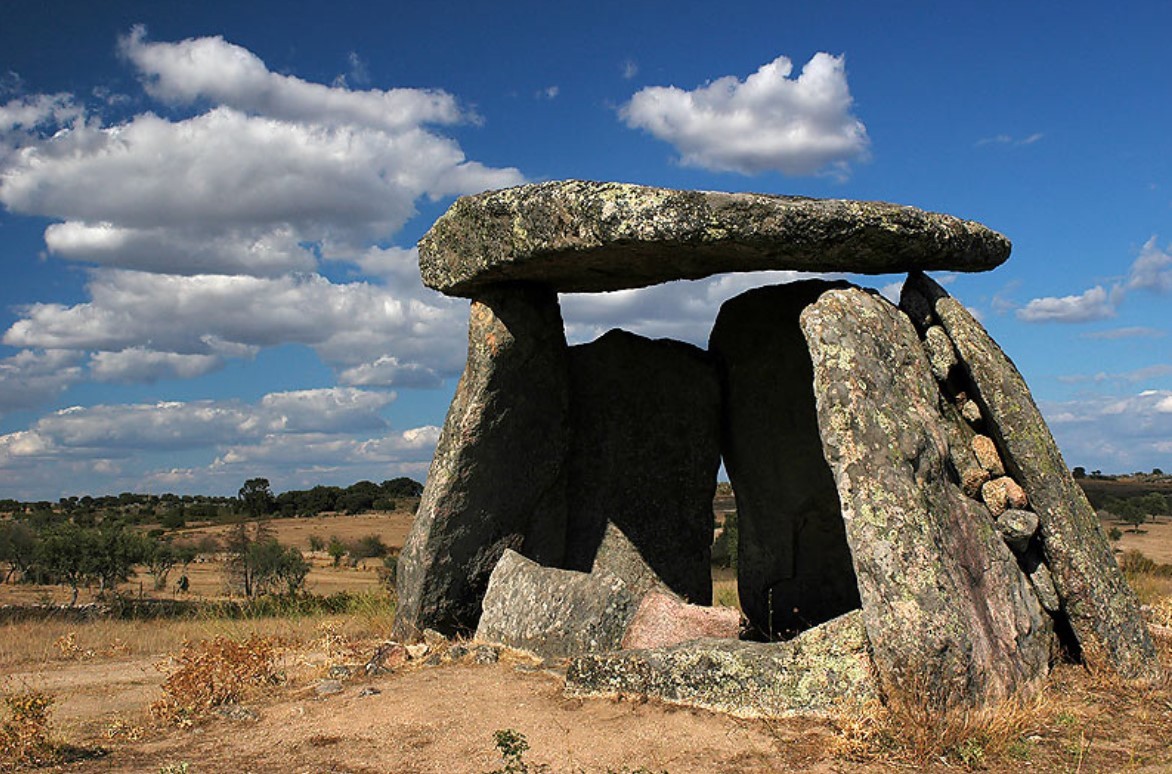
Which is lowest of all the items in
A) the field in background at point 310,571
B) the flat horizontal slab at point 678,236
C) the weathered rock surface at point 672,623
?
the field in background at point 310,571

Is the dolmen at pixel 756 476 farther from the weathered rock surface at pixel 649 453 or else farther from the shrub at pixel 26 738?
the shrub at pixel 26 738

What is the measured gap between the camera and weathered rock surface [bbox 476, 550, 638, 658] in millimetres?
8156

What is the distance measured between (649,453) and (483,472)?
206 centimetres

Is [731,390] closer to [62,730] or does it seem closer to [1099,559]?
[1099,559]

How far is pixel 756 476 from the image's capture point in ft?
35.5

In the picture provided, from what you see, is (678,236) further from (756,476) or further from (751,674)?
(756,476)

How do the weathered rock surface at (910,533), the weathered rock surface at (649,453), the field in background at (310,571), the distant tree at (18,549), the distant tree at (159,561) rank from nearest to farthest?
the weathered rock surface at (910,533), the weathered rock surface at (649,453), the field in background at (310,571), the distant tree at (159,561), the distant tree at (18,549)

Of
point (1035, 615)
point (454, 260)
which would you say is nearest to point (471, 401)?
point (454, 260)

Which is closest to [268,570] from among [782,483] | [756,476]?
[756,476]

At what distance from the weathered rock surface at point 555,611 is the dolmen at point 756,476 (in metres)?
0.02

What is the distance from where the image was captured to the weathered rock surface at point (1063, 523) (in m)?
7.69

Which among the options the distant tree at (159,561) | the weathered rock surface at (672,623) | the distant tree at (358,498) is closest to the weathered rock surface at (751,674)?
the weathered rock surface at (672,623)

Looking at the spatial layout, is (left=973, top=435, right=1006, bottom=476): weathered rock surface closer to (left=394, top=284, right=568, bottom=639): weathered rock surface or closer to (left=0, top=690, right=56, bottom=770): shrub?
(left=394, top=284, right=568, bottom=639): weathered rock surface

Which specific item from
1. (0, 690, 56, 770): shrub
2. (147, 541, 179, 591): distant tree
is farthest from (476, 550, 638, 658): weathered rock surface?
(147, 541, 179, 591): distant tree
